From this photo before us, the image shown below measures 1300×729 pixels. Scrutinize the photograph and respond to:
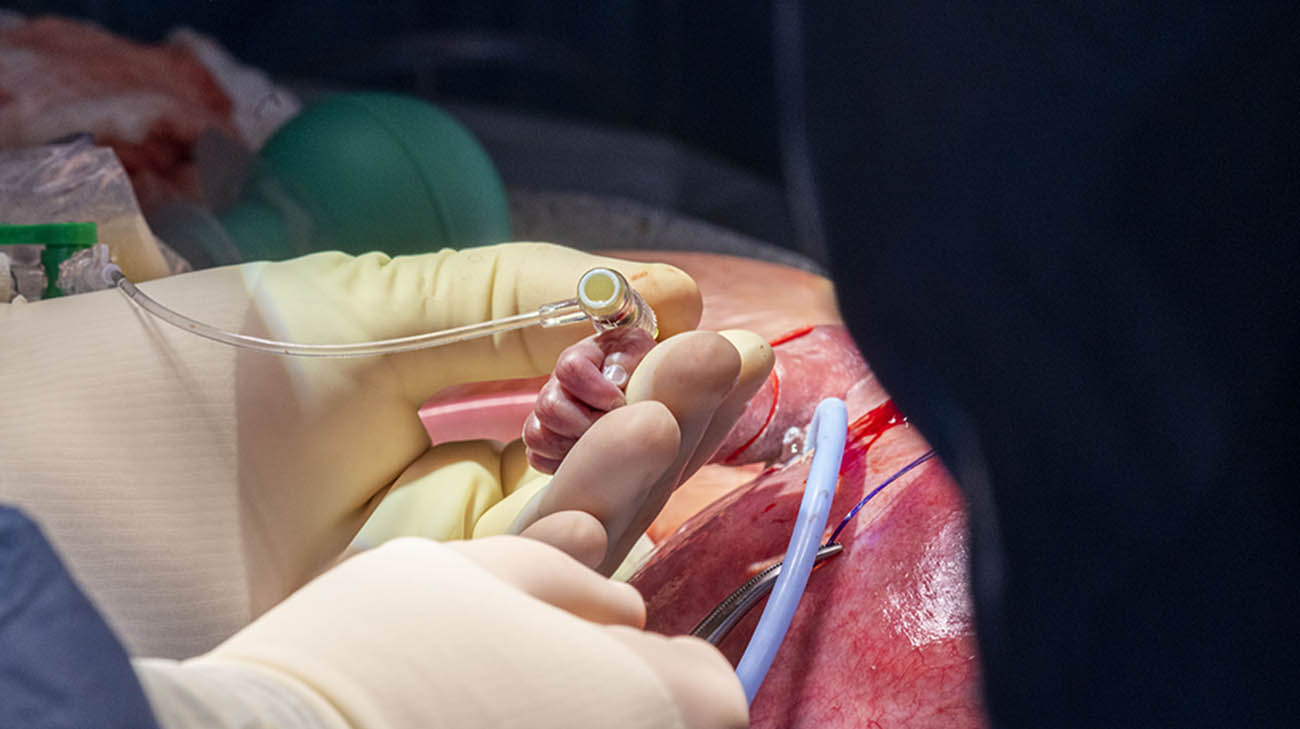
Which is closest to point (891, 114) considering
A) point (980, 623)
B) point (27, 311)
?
point (980, 623)

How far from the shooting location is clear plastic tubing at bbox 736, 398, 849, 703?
0.50 m

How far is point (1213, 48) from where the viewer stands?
0.39m

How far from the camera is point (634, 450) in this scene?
0.47m

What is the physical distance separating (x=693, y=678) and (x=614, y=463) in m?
0.12

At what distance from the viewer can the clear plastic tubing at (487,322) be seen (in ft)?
1.71

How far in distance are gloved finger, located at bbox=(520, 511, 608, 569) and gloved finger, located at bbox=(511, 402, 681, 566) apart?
1 centimetres

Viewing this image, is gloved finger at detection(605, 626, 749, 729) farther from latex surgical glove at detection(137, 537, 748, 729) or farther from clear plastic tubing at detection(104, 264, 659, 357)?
clear plastic tubing at detection(104, 264, 659, 357)

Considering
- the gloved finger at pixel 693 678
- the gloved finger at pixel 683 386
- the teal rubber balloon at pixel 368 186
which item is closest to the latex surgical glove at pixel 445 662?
the gloved finger at pixel 693 678

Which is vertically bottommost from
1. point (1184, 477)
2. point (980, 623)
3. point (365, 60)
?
point (980, 623)

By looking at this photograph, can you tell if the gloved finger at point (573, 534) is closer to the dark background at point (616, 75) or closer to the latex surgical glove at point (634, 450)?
the latex surgical glove at point (634, 450)

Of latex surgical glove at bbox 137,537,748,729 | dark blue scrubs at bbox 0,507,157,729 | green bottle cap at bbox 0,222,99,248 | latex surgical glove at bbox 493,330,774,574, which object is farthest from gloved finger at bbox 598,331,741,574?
green bottle cap at bbox 0,222,99,248

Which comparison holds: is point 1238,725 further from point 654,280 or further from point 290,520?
point 290,520

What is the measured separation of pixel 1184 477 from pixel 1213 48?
0.59 ft

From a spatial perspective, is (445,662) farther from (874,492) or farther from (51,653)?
(874,492)
